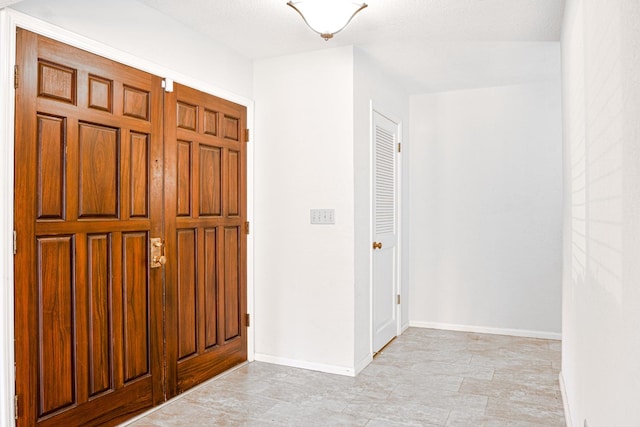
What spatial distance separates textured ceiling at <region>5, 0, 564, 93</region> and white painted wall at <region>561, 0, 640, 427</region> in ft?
2.02

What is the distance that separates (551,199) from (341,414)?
2816mm

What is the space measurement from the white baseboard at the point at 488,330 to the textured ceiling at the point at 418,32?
2305 mm

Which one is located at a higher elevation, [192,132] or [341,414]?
[192,132]

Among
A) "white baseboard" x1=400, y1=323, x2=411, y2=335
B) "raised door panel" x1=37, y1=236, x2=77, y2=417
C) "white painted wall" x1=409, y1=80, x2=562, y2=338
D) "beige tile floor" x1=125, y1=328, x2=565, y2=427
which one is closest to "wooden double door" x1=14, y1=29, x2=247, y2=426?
"raised door panel" x1=37, y1=236, x2=77, y2=417

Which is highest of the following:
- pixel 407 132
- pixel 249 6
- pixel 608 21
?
pixel 249 6

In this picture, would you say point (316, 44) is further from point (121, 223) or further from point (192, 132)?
point (121, 223)

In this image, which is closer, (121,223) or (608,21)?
(608,21)

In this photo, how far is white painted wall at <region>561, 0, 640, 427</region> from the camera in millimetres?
1028

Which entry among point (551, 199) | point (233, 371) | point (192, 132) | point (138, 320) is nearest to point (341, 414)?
point (233, 371)

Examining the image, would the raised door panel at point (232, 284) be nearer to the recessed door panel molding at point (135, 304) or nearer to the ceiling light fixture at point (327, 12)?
the recessed door panel molding at point (135, 304)

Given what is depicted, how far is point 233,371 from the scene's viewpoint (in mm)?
3375

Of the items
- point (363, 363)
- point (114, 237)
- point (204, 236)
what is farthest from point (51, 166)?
point (363, 363)

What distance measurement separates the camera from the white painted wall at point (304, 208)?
3311mm

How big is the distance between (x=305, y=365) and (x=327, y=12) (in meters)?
2.38
